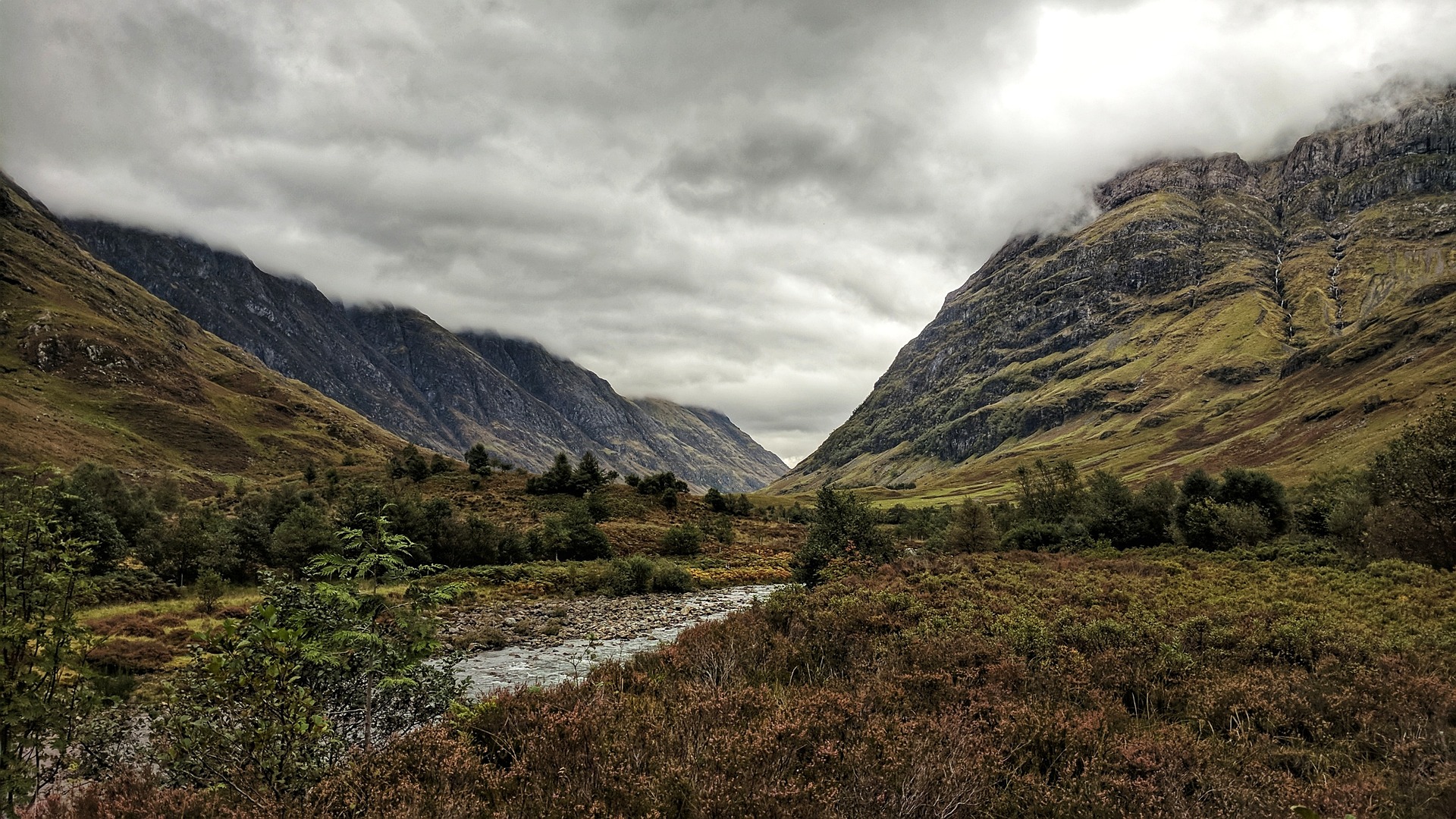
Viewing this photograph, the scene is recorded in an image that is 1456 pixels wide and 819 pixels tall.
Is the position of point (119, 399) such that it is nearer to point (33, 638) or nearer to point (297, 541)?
point (297, 541)

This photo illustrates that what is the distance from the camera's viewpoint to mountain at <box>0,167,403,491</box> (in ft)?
386

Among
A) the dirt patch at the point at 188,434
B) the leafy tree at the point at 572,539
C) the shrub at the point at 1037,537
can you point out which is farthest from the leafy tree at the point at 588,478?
the dirt patch at the point at 188,434

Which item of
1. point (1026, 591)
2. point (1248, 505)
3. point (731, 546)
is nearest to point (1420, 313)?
point (1248, 505)

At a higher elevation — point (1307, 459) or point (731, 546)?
point (1307, 459)

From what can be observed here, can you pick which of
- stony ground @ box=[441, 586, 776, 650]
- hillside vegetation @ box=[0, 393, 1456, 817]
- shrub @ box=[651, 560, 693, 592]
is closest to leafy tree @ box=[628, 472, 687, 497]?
shrub @ box=[651, 560, 693, 592]

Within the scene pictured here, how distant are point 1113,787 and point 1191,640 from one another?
8.55 metres

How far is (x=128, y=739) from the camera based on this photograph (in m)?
7.90

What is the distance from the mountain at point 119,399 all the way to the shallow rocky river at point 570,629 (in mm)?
106300

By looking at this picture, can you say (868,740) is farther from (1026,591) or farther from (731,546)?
(731,546)

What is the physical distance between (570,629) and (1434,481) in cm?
3754

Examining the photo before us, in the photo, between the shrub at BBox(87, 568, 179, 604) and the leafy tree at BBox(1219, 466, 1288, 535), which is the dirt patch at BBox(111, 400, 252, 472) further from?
the leafy tree at BBox(1219, 466, 1288, 535)

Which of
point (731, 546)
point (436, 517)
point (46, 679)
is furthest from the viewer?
point (731, 546)

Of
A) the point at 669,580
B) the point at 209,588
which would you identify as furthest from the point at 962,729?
the point at 669,580

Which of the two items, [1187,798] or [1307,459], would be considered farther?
[1307,459]
